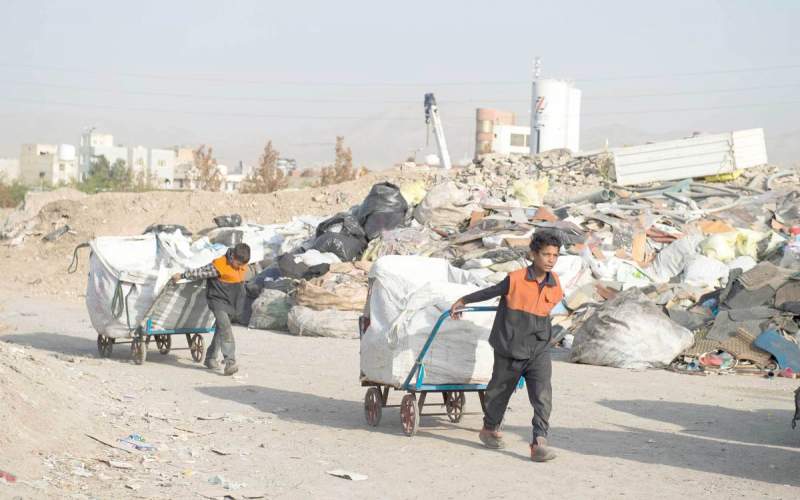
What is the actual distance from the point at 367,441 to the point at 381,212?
40.5 ft

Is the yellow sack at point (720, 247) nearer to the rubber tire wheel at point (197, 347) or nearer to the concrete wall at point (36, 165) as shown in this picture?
the rubber tire wheel at point (197, 347)

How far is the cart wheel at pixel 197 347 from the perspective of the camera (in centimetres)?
1239

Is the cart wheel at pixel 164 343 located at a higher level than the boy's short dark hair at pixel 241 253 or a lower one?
lower

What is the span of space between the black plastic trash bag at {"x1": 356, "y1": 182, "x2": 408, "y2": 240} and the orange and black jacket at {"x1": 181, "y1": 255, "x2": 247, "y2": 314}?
334 inches

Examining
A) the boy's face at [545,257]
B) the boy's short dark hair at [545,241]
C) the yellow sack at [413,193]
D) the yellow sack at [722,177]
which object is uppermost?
the yellow sack at [722,177]

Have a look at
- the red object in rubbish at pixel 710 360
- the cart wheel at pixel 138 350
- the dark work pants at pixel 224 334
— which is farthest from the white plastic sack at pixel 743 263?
the cart wheel at pixel 138 350

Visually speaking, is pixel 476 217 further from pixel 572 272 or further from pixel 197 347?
pixel 197 347

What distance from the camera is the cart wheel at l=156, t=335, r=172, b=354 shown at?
12.9m

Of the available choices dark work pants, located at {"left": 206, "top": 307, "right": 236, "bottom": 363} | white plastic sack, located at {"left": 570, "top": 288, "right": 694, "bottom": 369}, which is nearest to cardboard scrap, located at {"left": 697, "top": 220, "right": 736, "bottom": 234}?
white plastic sack, located at {"left": 570, "top": 288, "right": 694, "bottom": 369}

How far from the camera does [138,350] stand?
1187 centimetres

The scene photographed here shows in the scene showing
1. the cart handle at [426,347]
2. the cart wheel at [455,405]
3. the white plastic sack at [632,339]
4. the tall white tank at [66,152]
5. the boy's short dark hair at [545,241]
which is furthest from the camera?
the tall white tank at [66,152]

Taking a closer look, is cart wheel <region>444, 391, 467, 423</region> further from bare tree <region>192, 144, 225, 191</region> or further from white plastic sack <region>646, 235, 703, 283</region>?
bare tree <region>192, 144, 225, 191</region>

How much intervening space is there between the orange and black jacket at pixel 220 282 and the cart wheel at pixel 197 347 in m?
1.26

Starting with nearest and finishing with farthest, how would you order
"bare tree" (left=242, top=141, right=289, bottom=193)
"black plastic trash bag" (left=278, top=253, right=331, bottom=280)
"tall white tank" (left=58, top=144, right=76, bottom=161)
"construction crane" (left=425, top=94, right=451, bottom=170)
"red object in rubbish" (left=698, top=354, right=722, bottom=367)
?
"red object in rubbish" (left=698, top=354, right=722, bottom=367), "black plastic trash bag" (left=278, top=253, right=331, bottom=280), "construction crane" (left=425, top=94, right=451, bottom=170), "bare tree" (left=242, top=141, right=289, bottom=193), "tall white tank" (left=58, top=144, right=76, bottom=161)
